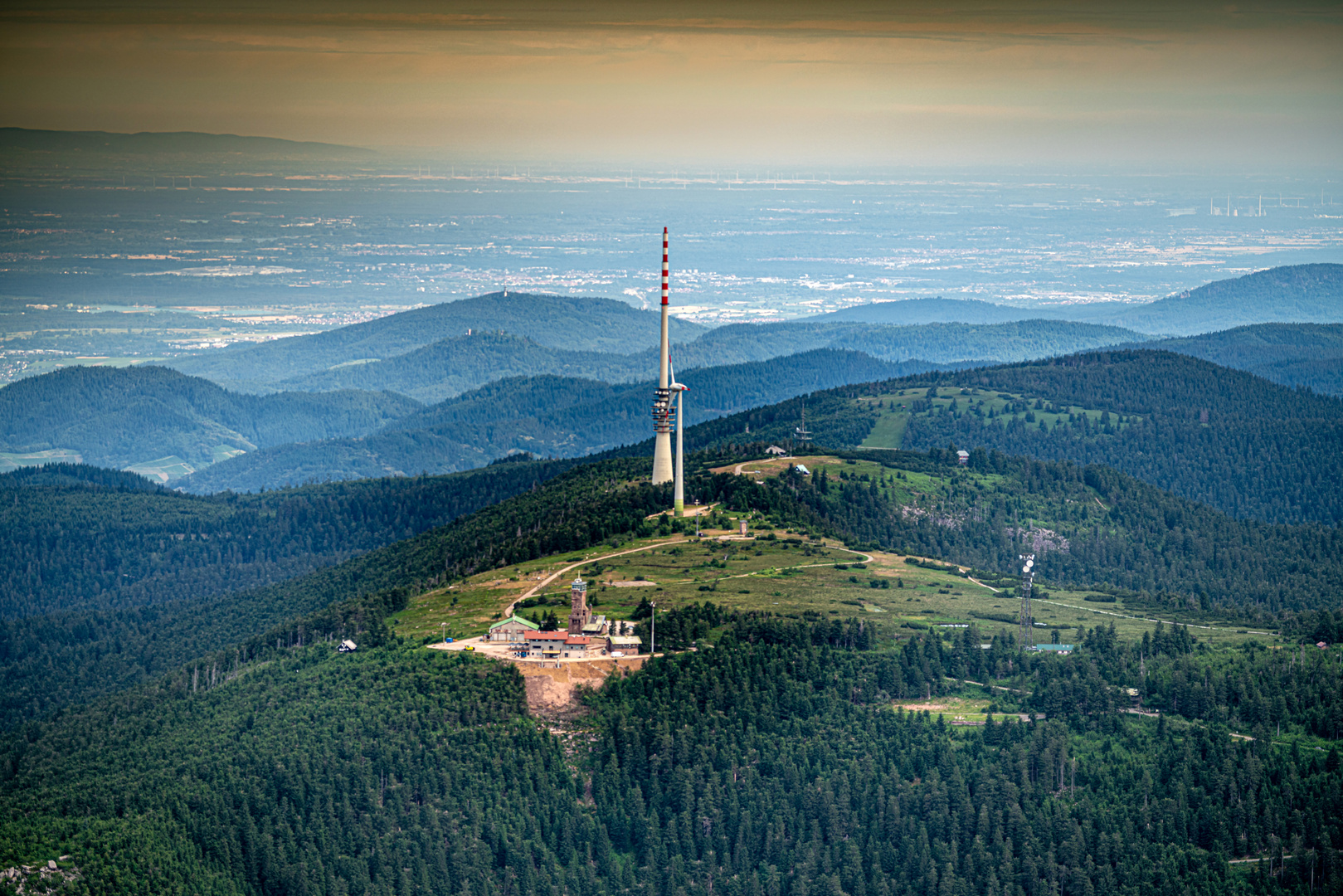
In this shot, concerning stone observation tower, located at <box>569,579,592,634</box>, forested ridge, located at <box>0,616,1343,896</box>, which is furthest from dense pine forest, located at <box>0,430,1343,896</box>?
stone observation tower, located at <box>569,579,592,634</box>

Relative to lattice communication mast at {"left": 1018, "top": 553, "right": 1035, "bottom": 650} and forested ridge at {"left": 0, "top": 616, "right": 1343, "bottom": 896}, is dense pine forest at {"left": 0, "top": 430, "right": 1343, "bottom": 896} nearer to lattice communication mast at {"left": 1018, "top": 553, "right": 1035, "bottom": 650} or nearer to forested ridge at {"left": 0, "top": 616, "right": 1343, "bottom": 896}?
forested ridge at {"left": 0, "top": 616, "right": 1343, "bottom": 896}

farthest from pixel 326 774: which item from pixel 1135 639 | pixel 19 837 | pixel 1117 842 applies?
pixel 1135 639

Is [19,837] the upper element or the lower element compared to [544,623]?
lower

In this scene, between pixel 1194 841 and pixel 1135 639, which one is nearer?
pixel 1194 841

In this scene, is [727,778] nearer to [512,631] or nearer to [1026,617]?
[512,631]

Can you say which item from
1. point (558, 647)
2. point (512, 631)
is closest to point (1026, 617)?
point (558, 647)

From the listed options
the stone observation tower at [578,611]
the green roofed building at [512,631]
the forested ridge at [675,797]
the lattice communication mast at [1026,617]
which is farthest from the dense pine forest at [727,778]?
the stone observation tower at [578,611]

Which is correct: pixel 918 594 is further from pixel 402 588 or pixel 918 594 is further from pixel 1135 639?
pixel 402 588
